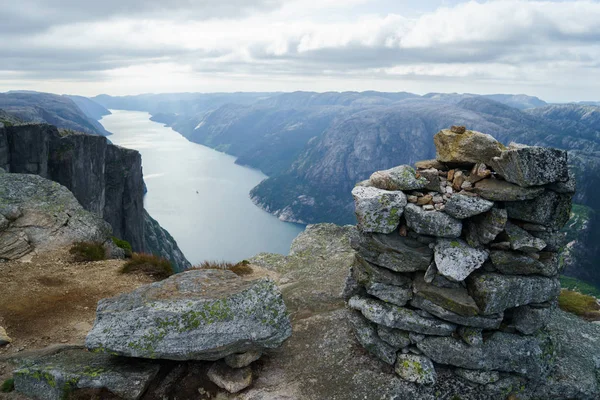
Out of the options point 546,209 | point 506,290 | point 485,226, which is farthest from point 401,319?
point 546,209

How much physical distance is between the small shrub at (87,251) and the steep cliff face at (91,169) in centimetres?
3177

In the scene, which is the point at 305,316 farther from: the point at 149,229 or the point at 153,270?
the point at 149,229

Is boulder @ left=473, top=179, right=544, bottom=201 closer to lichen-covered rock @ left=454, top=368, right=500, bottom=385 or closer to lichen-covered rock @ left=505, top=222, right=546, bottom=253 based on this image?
lichen-covered rock @ left=505, top=222, right=546, bottom=253

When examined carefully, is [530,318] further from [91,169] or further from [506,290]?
[91,169]

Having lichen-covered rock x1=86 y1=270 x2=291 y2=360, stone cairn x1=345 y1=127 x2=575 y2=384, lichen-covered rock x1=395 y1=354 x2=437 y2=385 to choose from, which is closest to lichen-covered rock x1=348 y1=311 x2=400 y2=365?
stone cairn x1=345 y1=127 x2=575 y2=384

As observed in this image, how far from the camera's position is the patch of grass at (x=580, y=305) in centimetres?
1862

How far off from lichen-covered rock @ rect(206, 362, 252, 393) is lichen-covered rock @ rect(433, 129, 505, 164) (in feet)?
33.2

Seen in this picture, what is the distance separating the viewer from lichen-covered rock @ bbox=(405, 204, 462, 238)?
1219cm

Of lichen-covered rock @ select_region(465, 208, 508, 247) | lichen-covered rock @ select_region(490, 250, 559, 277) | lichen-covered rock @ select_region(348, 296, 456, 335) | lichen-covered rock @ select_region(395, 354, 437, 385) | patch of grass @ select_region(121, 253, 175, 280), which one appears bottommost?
patch of grass @ select_region(121, 253, 175, 280)

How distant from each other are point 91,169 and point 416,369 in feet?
231

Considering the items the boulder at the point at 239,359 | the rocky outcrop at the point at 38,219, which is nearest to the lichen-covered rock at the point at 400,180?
the boulder at the point at 239,359

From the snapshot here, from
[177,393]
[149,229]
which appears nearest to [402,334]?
[177,393]

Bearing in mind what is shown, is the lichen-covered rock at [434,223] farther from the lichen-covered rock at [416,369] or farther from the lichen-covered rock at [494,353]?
the lichen-covered rock at [416,369]

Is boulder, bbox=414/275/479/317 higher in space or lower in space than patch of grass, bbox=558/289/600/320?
higher
